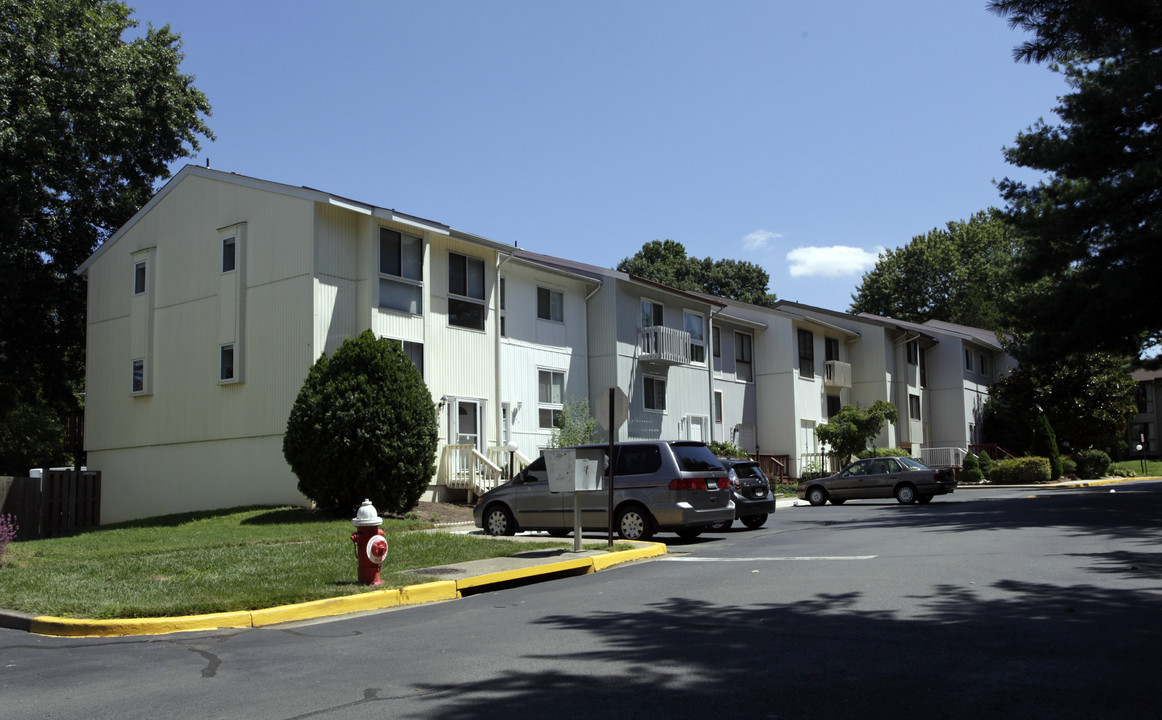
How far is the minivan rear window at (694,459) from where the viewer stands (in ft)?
53.4

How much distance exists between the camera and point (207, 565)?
43.3ft

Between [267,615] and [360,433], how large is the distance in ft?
38.0

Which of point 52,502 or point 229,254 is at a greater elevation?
point 229,254

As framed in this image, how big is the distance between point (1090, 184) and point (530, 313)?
1584cm

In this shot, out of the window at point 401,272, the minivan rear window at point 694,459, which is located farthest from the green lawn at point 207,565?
the window at point 401,272

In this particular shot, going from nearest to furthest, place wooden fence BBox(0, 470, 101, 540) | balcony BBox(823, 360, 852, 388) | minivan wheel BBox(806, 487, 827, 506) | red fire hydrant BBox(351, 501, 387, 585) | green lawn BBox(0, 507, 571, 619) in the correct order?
green lawn BBox(0, 507, 571, 619)
red fire hydrant BBox(351, 501, 387, 585)
wooden fence BBox(0, 470, 101, 540)
minivan wheel BBox(806, 487, 827, 506)
balcony BBox(823, 360, 852, 388)

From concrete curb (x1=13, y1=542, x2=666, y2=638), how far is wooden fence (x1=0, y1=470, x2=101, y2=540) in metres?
14.2

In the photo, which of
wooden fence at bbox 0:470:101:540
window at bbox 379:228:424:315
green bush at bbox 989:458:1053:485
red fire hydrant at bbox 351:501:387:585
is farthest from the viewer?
green bush at bbox 989:458:1053:485

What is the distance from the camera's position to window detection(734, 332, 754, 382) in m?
41.2

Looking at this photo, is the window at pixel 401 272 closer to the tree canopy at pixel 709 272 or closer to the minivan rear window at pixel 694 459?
the minivan rear window at pixel 694 459

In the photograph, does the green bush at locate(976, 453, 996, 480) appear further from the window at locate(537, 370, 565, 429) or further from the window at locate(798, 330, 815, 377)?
the window at locate(537, 370, 565, 429)

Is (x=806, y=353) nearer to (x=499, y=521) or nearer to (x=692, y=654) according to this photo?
(x=499, y=521)

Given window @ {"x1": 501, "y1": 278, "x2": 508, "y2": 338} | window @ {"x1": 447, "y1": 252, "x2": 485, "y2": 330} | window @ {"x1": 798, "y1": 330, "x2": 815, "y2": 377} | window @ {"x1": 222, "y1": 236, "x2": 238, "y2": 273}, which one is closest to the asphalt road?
window @ {"x1": 447, "y1": 252, "x2": 485, "y2": 330}

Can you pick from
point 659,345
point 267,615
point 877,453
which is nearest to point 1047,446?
point 877,453
